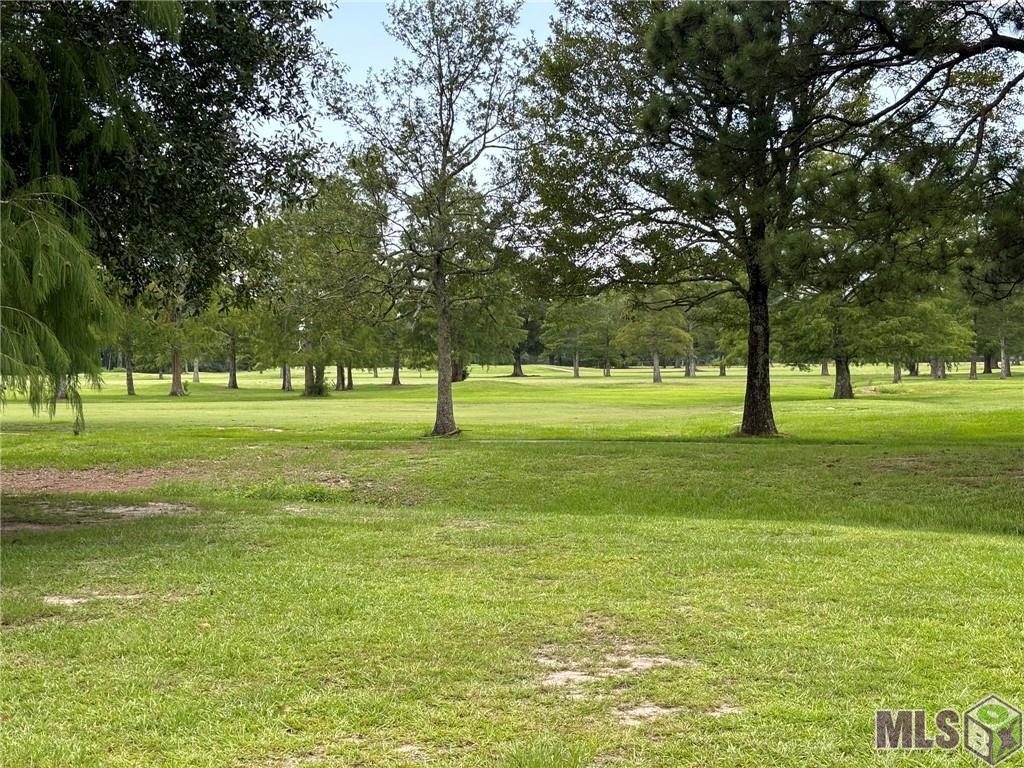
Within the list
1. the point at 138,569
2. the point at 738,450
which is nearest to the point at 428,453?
the point at 738,450

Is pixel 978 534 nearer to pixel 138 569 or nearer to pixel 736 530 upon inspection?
pixel 736 530

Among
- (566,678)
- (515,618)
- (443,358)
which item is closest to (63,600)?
(515,618)

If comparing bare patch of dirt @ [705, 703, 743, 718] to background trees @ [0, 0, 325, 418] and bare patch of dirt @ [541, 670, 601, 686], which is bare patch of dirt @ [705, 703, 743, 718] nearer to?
bare patch of dirt @ [541, 670, 601, 686]

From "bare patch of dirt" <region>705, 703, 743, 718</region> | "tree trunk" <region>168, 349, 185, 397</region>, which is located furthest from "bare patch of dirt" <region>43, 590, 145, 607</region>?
"tree trunk" <region>168, 349, 185, 397</region>

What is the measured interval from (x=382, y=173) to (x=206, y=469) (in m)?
9.48

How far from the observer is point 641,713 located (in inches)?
162

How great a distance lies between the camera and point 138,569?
7.45 m

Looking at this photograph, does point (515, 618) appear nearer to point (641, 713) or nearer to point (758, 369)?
point (641, 713)

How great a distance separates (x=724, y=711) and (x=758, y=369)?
1784cm

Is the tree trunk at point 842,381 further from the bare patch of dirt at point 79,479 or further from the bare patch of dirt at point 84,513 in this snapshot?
the bare patch of dirt at point 84,513

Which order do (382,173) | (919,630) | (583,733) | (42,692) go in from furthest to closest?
(382,173) < (919,630) < (42,692) < (583,733)

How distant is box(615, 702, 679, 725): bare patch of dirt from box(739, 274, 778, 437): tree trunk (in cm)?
1735

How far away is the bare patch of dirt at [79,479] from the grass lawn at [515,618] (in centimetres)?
39

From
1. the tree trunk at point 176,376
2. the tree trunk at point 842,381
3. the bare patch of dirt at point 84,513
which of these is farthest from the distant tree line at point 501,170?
the tree trunk at point 176,376
